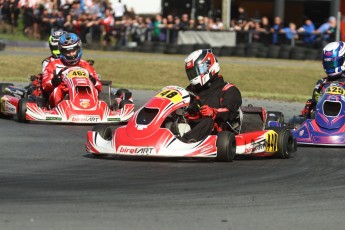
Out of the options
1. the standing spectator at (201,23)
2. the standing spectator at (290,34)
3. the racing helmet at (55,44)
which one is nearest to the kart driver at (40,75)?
the racing helmet at (55,44)

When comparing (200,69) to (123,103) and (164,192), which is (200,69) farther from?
(123,103)

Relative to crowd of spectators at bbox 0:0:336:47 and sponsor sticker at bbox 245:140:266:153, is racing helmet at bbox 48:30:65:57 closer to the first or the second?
sponsor sticker at bbox 245:140:266:153

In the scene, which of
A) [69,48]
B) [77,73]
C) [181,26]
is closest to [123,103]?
[77,73]

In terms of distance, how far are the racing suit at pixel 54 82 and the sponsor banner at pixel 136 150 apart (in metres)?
4.02

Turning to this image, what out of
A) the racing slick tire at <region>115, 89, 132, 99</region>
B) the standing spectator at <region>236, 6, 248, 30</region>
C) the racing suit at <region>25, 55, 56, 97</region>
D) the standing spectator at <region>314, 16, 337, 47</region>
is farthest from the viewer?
the standing spectator at <region>236, 6, 248, 30</region>

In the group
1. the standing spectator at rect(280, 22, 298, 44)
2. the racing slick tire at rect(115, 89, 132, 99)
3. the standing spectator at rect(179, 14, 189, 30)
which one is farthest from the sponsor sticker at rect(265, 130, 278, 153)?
the standing spectator at rect(179, 14, 189, 30)

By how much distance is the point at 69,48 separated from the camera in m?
13.6

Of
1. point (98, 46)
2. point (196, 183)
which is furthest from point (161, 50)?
point (196, 183)

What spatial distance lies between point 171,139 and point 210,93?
3.46ft

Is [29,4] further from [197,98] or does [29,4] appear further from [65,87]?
[197,98]

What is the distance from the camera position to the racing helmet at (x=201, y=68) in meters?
9.91

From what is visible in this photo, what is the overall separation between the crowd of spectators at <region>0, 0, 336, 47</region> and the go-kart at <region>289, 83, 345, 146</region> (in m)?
16.5

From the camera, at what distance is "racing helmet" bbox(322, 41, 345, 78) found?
38.7ft

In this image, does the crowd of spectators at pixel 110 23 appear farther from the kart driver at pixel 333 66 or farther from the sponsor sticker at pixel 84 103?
the kart driver at pixel 333 66
